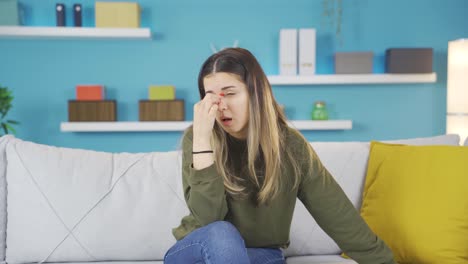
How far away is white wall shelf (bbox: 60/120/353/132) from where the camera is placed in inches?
130

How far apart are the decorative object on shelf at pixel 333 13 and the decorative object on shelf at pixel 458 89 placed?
0.79 meters

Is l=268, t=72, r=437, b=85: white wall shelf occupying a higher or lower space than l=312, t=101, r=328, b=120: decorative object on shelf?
higher

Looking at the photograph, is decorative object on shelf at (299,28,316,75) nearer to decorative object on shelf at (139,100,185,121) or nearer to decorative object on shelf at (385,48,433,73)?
decorative object on shelf at (385,48,433,73)

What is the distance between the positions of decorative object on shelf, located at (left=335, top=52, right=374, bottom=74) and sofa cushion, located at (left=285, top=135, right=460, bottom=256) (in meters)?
1.63

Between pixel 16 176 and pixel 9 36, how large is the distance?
2060 millimetres

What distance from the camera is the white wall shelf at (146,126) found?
331 cm

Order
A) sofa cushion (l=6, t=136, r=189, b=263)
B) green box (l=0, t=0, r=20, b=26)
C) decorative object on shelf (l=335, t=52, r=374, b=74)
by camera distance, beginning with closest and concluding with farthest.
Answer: sofa cushion (l=6, t=136, r=189, b=263), green box (l=0, t=0, r=20, b=26), decorative object on shelf (l=335, t=52, r=374, b=74)

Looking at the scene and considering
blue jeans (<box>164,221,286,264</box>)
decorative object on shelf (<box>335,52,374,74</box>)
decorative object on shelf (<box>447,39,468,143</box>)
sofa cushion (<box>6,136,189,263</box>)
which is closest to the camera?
blue jeans (<box>164,221,286,264</box>)

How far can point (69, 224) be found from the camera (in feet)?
5.25

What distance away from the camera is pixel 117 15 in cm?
333

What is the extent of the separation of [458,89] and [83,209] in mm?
2627

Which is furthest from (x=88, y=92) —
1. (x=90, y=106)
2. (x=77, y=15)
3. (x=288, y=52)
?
(x=288, y=52)

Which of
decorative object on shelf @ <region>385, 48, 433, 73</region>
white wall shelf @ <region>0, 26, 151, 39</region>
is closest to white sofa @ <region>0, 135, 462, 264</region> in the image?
white wall shelf @ <region>0, 26, 151, 39</region>

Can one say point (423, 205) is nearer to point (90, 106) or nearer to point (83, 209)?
point (83, 209)
